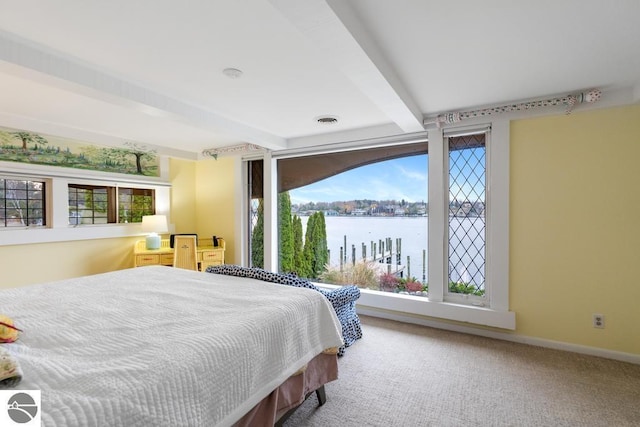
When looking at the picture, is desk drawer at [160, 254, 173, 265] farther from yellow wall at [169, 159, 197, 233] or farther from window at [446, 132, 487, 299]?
window at [446, 132, 487, 299]

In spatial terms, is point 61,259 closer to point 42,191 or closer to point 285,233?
point 42,191

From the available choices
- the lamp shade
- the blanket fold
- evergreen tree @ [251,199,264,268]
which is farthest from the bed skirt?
Answer: the lamp shade

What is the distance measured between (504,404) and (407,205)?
6.93ft

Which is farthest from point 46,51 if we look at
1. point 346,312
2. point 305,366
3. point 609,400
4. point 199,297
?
point 609,400

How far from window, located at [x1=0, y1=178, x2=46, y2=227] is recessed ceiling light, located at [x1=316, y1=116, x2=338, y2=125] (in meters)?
3.32

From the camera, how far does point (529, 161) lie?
2.72 metres

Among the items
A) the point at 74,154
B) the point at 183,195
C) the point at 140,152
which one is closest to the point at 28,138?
the point at 74,154

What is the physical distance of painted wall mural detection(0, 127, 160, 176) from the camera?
10.4 feet

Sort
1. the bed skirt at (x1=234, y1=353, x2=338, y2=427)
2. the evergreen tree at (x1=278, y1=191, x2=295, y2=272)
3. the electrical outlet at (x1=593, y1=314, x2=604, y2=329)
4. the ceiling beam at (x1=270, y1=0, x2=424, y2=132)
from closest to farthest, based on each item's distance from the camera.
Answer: the ceiling beam at (x1=270, y1=0, x2=424, y2=132)
the bed skirt at (x1=234, y1=353, x2=338, y2=427)
the electrical outlet at (x1=593, y1=314, x2=604, y2=329)
the evergreen tree at (x1=278, y1=191, x2=295, y2=272)

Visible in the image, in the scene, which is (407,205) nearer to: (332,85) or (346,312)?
(346,312)

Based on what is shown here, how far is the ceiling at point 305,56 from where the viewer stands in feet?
4.68

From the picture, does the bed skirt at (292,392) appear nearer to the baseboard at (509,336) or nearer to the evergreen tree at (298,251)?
the baseboard at (509,336)

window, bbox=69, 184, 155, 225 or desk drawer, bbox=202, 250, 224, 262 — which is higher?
window, bbox=69, 184, 155, 225

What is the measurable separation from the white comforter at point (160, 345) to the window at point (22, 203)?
195cm
